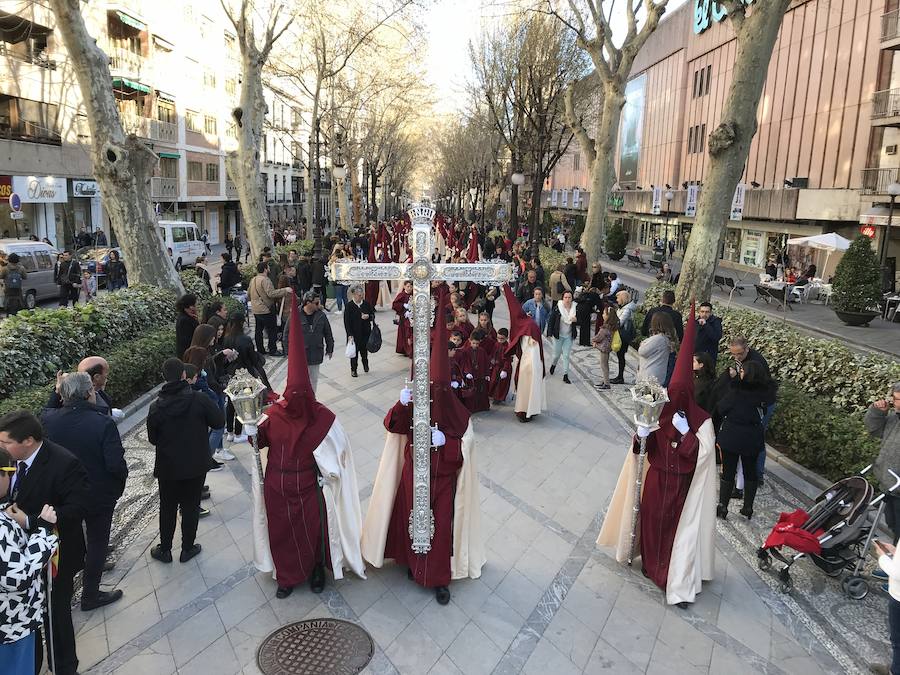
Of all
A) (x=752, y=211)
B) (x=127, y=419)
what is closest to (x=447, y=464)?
(x=127, y=419)

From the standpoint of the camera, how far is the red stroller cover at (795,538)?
5160 millimetres

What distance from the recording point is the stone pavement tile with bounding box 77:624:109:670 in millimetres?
4371

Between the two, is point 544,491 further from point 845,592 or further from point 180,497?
point 180,497

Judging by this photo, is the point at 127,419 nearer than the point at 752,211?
Yes

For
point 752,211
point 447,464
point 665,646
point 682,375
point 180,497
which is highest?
point 752,211

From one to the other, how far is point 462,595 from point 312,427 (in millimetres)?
1806

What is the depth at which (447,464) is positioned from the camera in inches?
197

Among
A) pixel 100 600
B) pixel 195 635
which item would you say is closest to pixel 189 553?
pixel 100 600

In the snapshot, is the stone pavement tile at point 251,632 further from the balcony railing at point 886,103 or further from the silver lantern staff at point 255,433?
the balcony railing at point 886,103

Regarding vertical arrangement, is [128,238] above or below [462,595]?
above

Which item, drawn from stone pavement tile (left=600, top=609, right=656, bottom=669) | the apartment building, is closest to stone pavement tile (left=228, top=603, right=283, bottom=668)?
stone pavement tile (left=600, top=609, right=656, bottom=669)

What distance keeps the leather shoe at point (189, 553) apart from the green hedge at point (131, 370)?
117 inches

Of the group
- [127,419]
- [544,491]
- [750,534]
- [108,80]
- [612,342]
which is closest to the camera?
[750,534]

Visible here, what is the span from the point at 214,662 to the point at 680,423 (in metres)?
3.74
